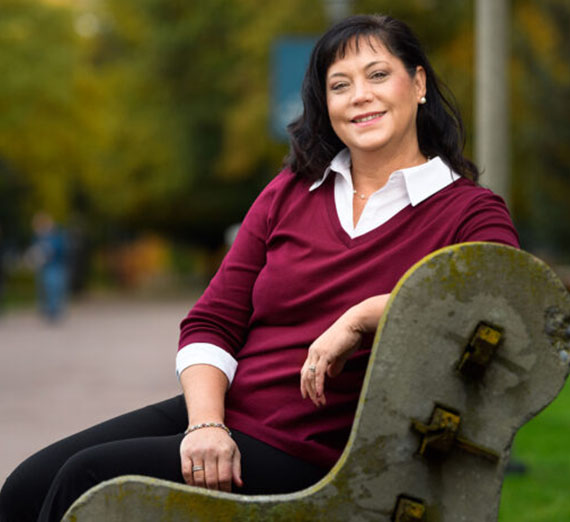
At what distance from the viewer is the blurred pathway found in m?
7.60

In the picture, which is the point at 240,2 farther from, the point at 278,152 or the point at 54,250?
the point at 54,250

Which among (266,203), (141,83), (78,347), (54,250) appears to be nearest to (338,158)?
(266,203)

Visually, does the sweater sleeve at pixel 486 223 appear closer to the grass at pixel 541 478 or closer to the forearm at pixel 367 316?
the forearm at pixel 367 316

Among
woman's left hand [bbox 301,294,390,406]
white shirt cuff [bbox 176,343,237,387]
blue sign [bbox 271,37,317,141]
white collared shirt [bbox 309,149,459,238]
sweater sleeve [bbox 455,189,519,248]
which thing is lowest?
woman's left hand [bbox 301,294,390,406]

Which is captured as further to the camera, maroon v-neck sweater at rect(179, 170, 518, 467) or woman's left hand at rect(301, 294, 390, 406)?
maroon v-neck sweater at rect(179, 170, 518, 467)

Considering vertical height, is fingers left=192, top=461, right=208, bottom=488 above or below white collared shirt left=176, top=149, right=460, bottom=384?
below

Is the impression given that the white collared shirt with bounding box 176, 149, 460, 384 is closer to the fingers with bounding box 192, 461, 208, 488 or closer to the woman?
the woman

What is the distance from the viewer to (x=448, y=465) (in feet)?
6.03

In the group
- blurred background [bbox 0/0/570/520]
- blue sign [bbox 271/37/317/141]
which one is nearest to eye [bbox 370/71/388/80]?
blue sign [bbox 271/37/317/141]

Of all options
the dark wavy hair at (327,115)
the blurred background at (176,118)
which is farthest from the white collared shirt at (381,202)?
the blurred background at (176,118)

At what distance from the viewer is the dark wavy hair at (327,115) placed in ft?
7.81

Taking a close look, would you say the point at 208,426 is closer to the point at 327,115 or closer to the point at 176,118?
the point at 327,115

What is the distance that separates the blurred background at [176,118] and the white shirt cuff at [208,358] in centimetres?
1760

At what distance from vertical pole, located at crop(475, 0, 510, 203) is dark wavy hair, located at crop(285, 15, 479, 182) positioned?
11.7 ft
